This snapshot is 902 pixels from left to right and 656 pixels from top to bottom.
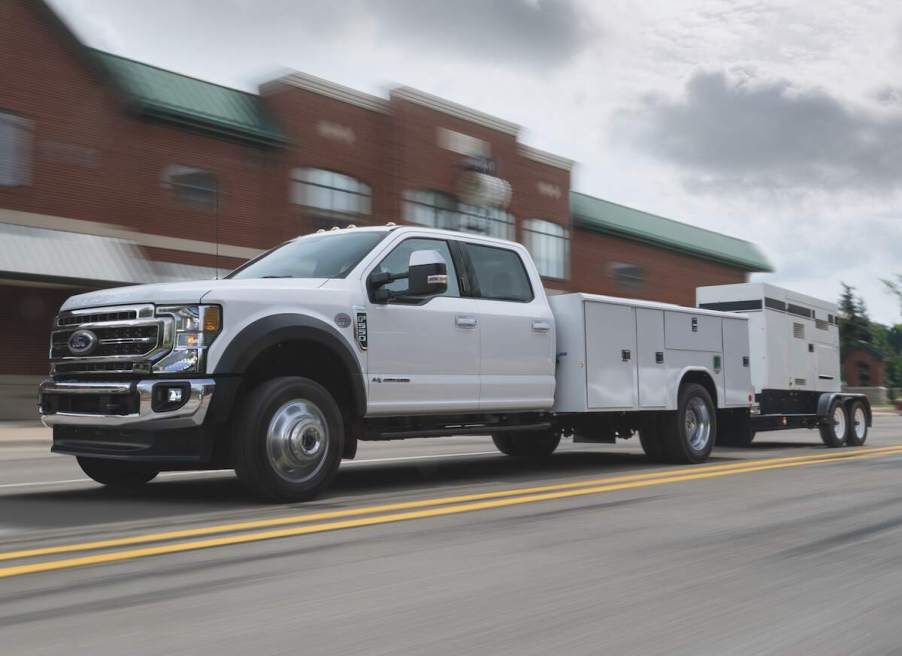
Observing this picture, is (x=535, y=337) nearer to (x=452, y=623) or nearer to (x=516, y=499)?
(x=516, y=499)

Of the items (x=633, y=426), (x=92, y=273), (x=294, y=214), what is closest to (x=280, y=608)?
(x=633, y=426)

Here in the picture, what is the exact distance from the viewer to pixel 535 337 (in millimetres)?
9414

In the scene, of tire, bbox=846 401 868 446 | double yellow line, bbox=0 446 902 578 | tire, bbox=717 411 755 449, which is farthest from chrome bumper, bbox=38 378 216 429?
tire, bbox=846 401 868 446

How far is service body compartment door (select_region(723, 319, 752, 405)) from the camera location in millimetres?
12039

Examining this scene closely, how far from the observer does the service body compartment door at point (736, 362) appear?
12.0 metres

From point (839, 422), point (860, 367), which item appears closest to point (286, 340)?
point (839, 422)

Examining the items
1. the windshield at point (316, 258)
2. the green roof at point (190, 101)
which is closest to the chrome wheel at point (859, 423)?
the windshield at point (316, 258)

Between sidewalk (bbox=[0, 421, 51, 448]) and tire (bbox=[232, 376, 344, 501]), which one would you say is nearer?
tire (bbox=[232, 376, 344, 501])

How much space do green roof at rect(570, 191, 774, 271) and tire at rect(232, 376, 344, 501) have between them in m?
36.8

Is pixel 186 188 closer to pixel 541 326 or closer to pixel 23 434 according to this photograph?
pixel 23 434

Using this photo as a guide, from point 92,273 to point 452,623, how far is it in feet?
70.9

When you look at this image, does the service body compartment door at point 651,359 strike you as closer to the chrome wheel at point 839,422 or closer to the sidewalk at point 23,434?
the chrome wheel at point 839,422

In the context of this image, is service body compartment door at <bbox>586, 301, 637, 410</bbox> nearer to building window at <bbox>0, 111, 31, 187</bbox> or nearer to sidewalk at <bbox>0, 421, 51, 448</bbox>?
sidewalk at <bbox>0, 421, 51, 448</bbox>

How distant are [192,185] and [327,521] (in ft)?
75.5
